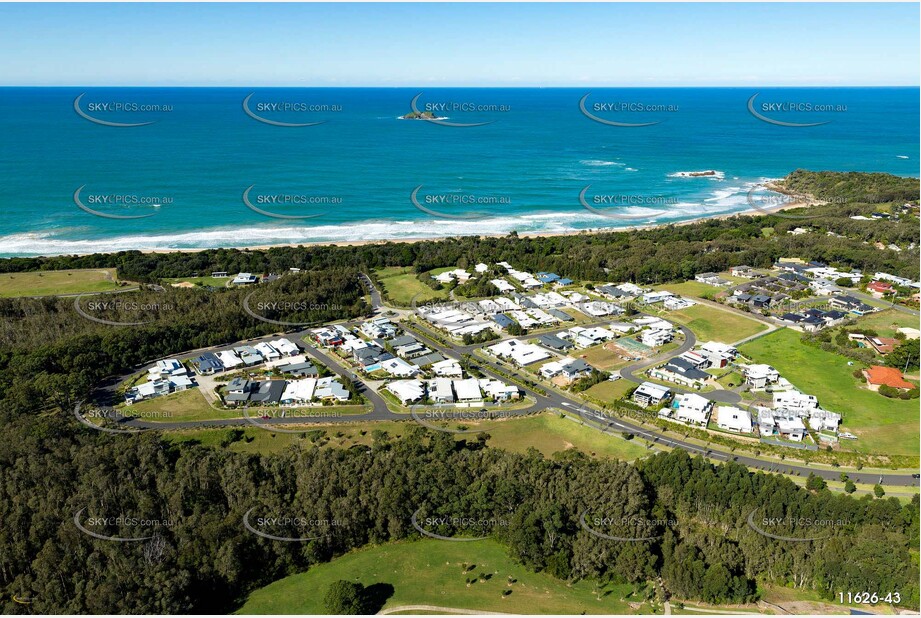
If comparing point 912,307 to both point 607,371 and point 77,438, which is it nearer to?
point 607,371

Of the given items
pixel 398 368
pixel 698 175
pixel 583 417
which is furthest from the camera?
pixel 698 175

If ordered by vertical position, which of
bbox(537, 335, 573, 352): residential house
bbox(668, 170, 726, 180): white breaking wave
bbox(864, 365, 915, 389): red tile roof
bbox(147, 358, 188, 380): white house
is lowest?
bbox(147, 358, 188, 380): white house

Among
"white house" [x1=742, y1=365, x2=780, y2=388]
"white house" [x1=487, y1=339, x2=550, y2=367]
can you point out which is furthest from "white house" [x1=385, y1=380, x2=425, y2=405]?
"white house" [x1=742, y1=365, x2=780, y2=388]

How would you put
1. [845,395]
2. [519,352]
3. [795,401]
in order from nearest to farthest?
[795,401] → [845,395] → [519,352]

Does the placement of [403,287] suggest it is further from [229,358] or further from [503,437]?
[503,437]

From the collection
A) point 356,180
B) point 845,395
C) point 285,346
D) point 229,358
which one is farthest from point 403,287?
point 356,180

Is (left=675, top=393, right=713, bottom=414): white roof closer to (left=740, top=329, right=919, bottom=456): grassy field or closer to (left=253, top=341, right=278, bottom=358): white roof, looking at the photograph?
(left=740, top=329, right=919, bottom=456): grassy field

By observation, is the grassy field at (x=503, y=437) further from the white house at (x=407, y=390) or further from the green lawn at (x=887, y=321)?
the green lawn at (x=887, y=321)
